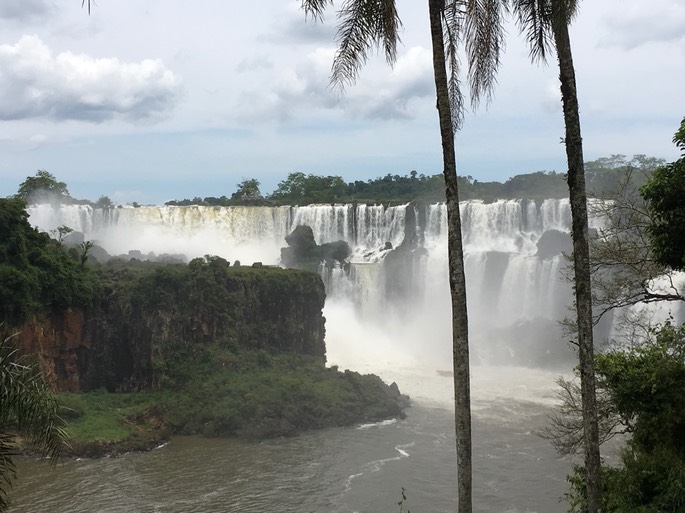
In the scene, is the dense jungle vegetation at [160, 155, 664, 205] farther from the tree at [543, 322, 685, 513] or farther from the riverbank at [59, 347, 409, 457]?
the tree at [543, 322, 685, 513]

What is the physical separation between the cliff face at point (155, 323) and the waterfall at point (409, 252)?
957cm

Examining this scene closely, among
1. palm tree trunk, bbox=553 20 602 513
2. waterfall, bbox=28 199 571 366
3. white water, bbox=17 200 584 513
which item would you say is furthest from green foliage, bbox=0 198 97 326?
palm tree trunk, bbox=553 20 602 513

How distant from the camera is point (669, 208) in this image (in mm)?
8086

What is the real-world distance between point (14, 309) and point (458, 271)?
22623mm

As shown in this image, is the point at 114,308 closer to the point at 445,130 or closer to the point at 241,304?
the point at 241,304

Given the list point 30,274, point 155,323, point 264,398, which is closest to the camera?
point 30,274

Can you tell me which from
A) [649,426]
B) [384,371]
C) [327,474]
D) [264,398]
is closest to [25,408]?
[649,426]

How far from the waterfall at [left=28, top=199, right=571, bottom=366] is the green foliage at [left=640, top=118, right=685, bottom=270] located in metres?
29.5

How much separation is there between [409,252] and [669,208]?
3707 centimetres

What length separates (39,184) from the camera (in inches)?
2470

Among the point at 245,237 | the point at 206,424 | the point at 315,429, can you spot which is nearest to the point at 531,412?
the point at 315,429

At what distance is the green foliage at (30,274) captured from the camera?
84.6 ft

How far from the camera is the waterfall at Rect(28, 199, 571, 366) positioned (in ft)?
131

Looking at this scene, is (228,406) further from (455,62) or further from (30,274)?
(455,62)
